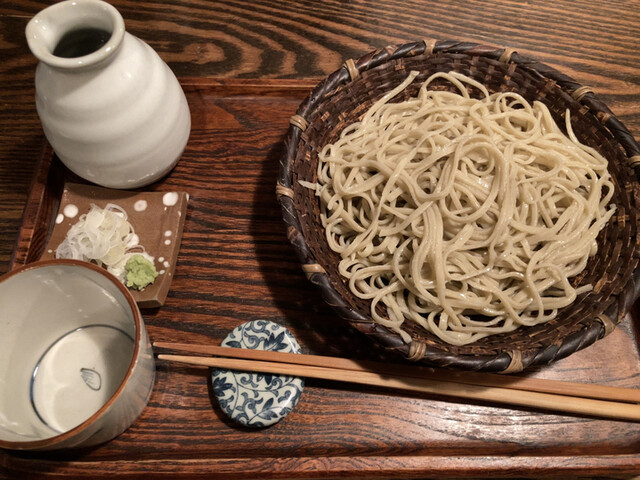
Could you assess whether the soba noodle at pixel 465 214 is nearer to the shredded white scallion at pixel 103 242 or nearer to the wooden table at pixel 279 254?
the wooden table at pixel 279 254

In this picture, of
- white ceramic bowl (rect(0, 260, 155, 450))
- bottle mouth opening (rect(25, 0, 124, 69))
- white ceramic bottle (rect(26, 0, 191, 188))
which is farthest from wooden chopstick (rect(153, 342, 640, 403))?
bottle mouth opening (rect(25, 0, 124, 69))

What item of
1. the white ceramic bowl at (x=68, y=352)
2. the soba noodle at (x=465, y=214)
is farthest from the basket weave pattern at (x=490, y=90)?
the white ceramic bowl at (x=68, y=352)

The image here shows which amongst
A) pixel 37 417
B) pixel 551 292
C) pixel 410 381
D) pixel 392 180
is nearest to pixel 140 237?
pixel 37 417

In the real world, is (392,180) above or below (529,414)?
above

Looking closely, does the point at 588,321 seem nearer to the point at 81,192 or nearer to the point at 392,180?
the point at 392,180

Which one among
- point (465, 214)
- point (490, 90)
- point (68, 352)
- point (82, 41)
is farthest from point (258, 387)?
point (490, 90)

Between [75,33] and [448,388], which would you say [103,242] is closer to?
[75,33]
